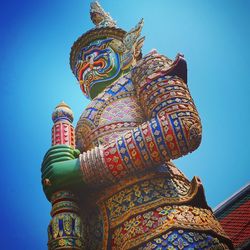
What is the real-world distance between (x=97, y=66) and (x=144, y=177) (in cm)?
112

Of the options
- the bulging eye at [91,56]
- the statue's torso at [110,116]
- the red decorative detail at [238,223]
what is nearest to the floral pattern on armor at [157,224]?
the statue's torso at [110,116]

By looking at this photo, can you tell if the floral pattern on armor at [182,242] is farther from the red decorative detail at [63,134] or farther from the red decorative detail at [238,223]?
the red decorative detail at [238,223]

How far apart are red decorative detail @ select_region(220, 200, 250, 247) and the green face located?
223 centimetres

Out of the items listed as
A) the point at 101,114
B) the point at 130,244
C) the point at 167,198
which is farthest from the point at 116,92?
the point at 130,244

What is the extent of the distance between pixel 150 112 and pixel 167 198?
473mm

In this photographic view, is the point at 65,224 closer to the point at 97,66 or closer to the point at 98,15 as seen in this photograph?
the point at 97,66

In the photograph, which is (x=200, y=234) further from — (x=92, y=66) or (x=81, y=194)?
(x=92, y=66)

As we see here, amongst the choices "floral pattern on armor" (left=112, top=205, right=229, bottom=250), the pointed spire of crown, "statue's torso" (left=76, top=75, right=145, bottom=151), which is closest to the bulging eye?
"statue's torso" (left=76, top=75, right=145, bottom=151)

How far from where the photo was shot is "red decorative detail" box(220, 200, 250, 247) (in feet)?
13.6

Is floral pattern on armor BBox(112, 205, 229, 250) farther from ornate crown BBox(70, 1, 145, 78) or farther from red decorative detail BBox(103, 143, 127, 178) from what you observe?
ornate crown BBox(70, 1, 145, 78)

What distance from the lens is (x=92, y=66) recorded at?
272 cm

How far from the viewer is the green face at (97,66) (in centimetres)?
269

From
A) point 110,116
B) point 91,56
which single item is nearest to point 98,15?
point 91,56

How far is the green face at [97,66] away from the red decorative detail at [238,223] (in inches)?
87.8
